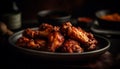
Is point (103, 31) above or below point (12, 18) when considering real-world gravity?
below

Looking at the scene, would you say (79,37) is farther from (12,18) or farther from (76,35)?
(12,18)

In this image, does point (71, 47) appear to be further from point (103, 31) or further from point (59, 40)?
point (103, 31)

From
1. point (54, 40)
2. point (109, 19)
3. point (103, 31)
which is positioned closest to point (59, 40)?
point (54, 40)

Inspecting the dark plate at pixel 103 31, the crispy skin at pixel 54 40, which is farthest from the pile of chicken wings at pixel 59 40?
the dark plate at pixel 103 31

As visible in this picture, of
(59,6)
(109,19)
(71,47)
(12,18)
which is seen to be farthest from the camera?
(59,6)

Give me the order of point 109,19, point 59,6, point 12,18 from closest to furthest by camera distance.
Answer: point 12,18, point 109,19, point 59,6

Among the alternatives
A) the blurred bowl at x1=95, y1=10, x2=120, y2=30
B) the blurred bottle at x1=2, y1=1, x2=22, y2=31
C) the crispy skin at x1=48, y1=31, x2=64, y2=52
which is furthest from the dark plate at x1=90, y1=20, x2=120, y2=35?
the crispy skin at x1=48, y1=31, x2=64, y2=52

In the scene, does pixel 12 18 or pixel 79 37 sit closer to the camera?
pixel 79 37

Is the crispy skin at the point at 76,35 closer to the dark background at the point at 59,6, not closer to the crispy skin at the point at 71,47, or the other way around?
the crispy skin at the point at 71,47
